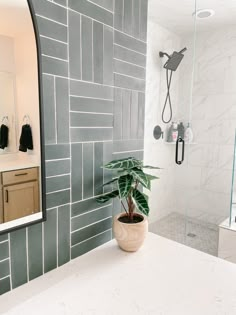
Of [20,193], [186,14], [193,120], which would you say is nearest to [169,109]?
[193,120]

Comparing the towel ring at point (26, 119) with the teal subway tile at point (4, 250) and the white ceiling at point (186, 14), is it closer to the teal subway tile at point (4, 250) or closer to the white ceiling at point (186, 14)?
the teal subway tile at point (4, 250)

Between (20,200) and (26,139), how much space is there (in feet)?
0.84

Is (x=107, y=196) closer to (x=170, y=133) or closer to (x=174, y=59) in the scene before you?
(x=170, y=133)

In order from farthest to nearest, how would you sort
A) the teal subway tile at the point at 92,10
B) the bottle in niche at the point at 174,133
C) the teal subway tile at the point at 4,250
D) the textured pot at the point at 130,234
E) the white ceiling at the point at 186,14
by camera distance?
1. the bottle in niche at the point at 174,133
2. the white ceiling at the point at 186,14
3. the textured pot at the point at 130,234
4. the teal subway tile at the point at 92,10
5. the teal subway tile at the point at 4,250

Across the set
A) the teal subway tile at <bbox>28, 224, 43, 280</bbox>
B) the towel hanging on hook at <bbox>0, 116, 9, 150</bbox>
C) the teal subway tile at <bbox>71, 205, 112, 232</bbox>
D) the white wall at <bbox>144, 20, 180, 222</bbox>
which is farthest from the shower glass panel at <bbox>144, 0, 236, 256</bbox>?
the towel hanging on hook at <bbox>0, 116, 9, 150</bbox>

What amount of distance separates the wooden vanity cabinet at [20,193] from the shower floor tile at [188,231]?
75.0 inches

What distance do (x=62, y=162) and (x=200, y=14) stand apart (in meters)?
2.08

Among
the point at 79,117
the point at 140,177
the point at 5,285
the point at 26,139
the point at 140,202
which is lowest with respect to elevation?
the point at 5,285

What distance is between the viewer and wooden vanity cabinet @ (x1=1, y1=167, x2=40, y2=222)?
92cm

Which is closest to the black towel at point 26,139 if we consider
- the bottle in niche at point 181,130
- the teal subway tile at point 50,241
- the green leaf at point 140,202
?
the teal subway tile at point 50,241

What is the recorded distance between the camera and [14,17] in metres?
0.88

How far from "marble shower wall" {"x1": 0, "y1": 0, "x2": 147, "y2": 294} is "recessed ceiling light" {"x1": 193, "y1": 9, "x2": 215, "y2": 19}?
3.44 ft

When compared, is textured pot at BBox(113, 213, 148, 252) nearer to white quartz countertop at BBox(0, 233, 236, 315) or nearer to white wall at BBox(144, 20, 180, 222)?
white quartz countertop at BBox(0, 233, 236, 315)

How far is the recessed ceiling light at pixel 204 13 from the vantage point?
7.07ft
